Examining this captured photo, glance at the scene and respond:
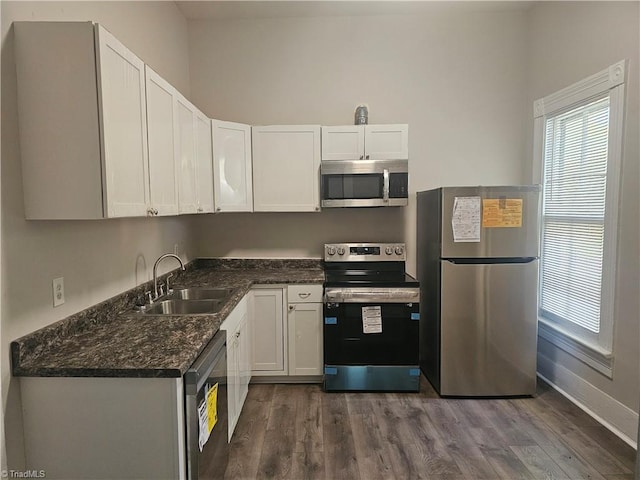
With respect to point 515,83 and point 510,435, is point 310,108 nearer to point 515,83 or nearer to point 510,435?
point 515,83

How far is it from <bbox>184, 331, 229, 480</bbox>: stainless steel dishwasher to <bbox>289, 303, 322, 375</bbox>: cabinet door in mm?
1165

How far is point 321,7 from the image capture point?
3.30 m

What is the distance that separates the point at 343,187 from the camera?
3176 mm

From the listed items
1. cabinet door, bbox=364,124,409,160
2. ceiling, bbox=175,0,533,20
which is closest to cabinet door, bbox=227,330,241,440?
cabinet door, bbox=364,124,409,160

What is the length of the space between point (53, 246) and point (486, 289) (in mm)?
2696

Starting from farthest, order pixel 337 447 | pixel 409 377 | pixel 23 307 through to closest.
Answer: pixel 409 377
pixel 337 447
pixel 23 307

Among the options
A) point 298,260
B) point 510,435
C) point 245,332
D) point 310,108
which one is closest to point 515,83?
point 310,108

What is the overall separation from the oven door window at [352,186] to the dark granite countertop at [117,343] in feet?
4.14

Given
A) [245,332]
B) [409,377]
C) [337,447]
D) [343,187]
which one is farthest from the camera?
[343,187]

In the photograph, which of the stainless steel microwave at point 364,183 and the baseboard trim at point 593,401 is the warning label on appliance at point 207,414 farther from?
the baseboard trim at point 593,401

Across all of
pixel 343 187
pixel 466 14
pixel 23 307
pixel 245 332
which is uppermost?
pixel 466 14

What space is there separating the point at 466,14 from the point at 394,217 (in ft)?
6.39

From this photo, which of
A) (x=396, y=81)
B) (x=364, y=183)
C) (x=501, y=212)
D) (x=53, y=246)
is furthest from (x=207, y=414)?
(x=396, y=81)

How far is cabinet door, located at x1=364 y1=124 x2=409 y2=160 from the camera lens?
127 inches
